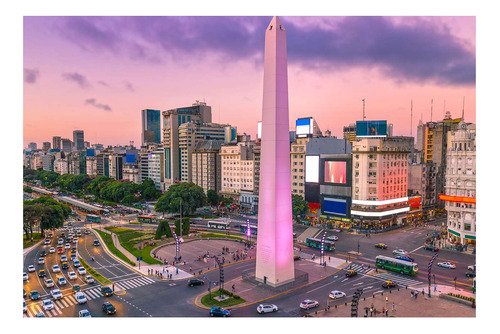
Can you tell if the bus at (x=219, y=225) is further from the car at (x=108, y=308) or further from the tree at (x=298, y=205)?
the car at (x=108, y=308)

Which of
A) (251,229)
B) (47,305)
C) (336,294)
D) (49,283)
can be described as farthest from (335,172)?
(47,305)

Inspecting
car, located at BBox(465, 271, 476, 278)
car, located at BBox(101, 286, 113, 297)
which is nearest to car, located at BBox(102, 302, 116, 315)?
car, located at BBox(101, 286, 113, 297)

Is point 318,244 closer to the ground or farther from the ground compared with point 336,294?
farther from the ground

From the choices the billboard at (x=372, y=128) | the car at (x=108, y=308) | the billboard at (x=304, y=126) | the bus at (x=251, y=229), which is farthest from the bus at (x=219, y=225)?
the car at (x=108, y=308)

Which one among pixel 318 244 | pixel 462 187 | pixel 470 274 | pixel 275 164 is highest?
pixel 275 164

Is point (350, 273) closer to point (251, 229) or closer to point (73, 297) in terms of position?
point (251, 229)

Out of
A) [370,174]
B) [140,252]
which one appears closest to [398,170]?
[370,174]
